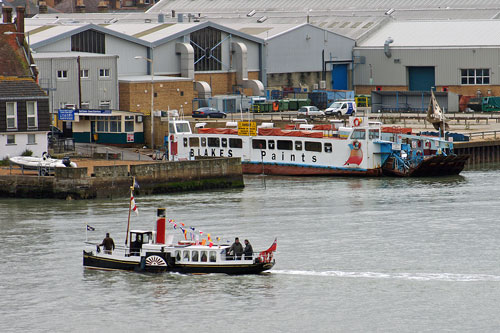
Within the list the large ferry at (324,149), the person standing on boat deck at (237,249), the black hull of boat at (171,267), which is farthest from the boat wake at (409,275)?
the large ferry at (324,149)

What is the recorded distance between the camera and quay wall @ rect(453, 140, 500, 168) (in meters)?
83.3

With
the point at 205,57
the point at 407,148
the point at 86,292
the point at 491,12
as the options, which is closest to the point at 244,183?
the point at 407,148

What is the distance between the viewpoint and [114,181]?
214 feet

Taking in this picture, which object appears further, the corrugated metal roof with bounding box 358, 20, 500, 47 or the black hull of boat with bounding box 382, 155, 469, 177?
the corrugated metal roof with bounding box 358, 20, 500, 47

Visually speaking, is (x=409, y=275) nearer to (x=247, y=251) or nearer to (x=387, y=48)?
(x=247, y=251)

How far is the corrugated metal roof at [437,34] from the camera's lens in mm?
113062

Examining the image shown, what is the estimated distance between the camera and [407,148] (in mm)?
75875

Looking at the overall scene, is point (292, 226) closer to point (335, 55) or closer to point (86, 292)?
point (86, 292)

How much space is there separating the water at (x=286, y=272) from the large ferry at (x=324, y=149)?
1012 cm

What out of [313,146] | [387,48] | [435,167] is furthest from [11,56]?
[387,48]

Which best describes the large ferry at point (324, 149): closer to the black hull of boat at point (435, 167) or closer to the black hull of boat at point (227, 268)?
the black hull of boat at point (435, 167)

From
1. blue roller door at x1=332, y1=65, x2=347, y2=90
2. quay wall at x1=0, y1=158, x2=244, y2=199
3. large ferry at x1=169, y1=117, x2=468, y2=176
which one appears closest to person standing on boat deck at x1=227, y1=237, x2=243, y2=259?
quay wall at x1=0, y1=158, x2=244, y2=199

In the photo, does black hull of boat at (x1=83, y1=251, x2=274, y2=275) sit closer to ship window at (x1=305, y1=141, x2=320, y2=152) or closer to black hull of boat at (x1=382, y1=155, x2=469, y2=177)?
black hull of boat at (x1=382, y1=155, x2=469, y2=177)

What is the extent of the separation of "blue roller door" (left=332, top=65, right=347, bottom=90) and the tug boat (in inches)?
2901
